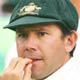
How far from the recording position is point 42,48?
1.67 metres

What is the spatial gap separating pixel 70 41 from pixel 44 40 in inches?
6.4

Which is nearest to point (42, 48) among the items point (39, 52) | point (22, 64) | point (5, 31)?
point (39, 52)

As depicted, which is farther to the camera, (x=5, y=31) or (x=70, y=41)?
(x=5, y=31)

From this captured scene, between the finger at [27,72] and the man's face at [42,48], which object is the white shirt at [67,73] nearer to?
the man's face at [42,48]

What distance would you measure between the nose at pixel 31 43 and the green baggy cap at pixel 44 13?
0.24 feet

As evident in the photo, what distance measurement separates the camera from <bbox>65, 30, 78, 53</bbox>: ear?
69.2 inches

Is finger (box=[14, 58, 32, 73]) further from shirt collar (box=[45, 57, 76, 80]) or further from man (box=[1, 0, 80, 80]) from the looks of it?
shirt collar (box=[45, 57, 76, 80])

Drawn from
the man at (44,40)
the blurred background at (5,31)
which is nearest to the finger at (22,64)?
the man at (44,40)

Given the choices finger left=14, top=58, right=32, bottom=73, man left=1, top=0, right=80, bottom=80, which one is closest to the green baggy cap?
man left=1, top=0, right=80, bottom=80

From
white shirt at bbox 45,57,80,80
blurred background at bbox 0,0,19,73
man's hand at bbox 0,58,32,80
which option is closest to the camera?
man's hand at bbox 0,58,32,80

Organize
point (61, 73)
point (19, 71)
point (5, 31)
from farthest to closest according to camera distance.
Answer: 1. point (5, 31)
2. point (61, 73)
3. point (19, 71)

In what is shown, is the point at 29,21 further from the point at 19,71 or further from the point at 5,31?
the point at 5,31

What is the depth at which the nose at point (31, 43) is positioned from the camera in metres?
1.64

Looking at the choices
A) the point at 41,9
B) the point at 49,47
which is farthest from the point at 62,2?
the point at 49,47
